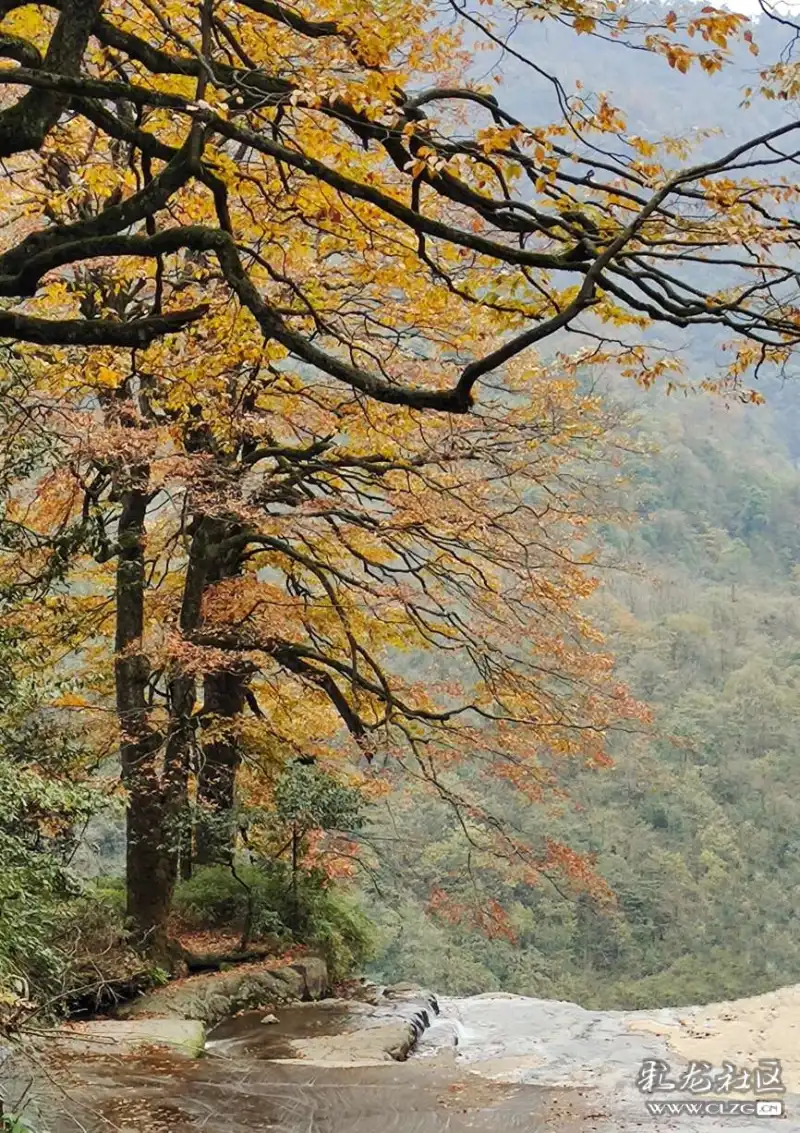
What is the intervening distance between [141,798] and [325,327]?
544cm

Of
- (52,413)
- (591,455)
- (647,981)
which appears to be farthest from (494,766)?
(647,981)

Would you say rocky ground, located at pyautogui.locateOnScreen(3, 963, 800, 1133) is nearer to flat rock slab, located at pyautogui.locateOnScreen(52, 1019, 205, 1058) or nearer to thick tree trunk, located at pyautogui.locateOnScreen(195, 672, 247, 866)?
flat rock slab, located at pyautogui.locateOnScreen(52, 1019, 205, 1058)

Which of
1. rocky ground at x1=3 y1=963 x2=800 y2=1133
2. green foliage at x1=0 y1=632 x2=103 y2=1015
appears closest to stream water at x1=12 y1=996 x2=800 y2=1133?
rocky ground at x1=3 y1=963 x2=800 y2=1133

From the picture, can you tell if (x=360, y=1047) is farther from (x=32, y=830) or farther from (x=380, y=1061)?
(x=32, y=830)

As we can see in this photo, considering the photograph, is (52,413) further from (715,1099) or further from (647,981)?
(647,981)

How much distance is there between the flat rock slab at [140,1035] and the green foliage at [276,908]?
8.86 feet

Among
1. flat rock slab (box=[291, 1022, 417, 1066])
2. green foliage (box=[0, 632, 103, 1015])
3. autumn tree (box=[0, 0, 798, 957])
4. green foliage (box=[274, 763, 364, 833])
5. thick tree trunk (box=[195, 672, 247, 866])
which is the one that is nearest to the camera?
autumn tree (box=[0, 0, 798, 957])

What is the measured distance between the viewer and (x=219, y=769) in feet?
32.4

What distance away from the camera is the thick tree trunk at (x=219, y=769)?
9180mm

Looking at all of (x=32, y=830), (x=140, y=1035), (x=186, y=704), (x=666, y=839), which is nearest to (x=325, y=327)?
(x=32, y=830)

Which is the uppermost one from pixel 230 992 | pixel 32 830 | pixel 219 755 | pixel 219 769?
pixel 219 755

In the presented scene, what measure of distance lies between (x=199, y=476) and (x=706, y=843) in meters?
23.2

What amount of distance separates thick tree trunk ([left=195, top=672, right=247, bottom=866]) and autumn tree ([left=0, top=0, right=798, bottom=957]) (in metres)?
0.05

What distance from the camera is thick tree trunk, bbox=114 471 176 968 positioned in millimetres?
8531
